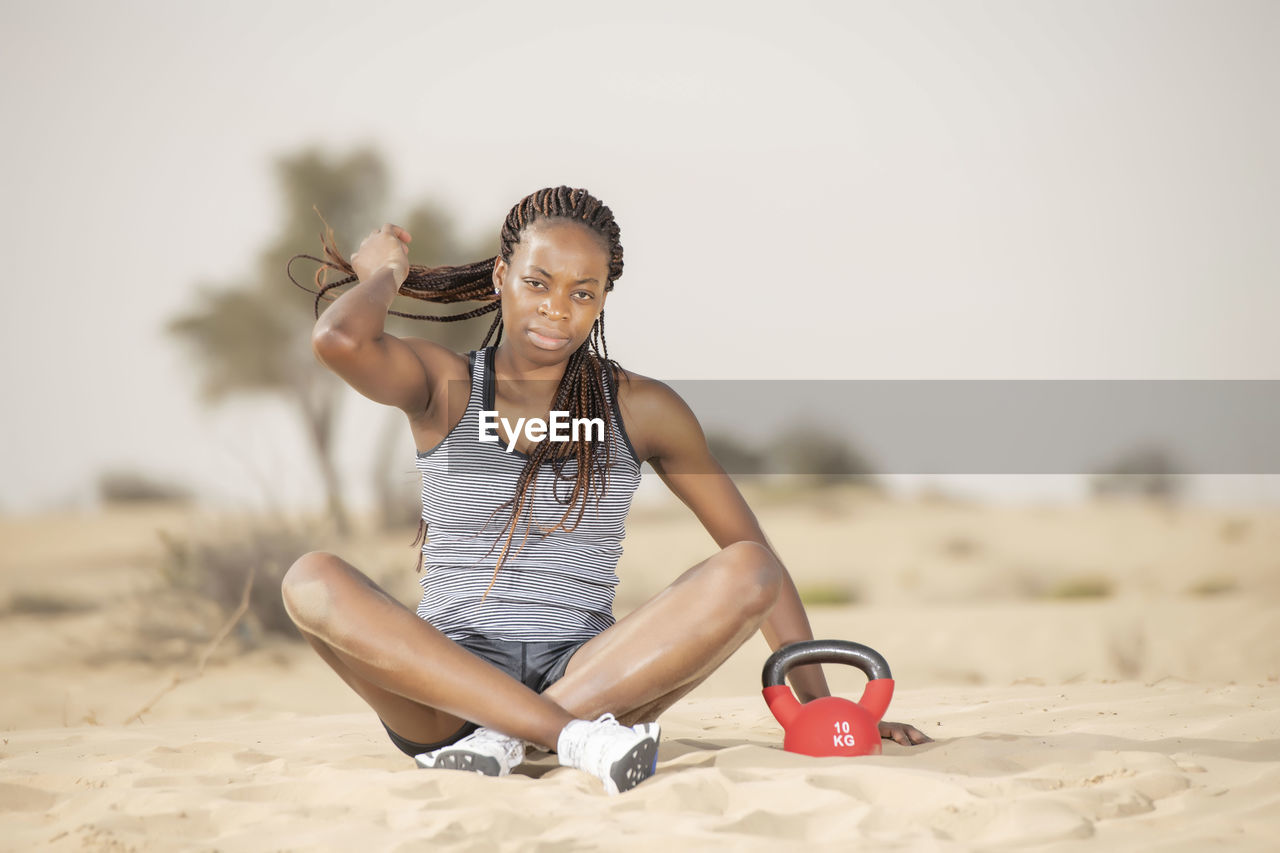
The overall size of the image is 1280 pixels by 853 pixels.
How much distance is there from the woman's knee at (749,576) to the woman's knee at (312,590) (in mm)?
794

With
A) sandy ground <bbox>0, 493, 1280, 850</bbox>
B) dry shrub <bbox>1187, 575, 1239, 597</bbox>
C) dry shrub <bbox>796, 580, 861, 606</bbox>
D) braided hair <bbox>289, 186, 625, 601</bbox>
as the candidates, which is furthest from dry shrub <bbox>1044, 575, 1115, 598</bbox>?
braided hair <bbox>289, 186, 625, 601</bbox>

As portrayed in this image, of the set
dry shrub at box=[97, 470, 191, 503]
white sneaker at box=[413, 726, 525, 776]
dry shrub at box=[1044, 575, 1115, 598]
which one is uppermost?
white sneaker at box=[413, 726, 525, 776]

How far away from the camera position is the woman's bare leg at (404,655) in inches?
92.7

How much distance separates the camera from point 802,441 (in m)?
15.1

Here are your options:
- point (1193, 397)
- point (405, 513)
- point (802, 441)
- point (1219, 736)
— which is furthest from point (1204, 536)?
point (1219, 736)

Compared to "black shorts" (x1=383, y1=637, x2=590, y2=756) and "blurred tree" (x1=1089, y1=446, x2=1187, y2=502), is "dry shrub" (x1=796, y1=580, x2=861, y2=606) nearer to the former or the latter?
"blurred tree" (x1=1089, y1=446, x2=1187, y2=502)

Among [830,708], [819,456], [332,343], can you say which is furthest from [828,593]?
[332,343]

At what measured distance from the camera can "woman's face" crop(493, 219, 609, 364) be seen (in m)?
2.70

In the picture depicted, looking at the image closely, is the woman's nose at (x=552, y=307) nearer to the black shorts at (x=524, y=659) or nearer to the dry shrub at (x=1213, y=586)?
the black shorts at (x=524, y=659)

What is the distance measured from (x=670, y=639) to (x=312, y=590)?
0.74 m

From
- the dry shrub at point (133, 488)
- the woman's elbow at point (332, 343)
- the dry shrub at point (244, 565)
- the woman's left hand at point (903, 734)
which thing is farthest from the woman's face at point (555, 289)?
the dry shrub at point (133, 488)

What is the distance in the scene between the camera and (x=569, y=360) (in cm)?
291

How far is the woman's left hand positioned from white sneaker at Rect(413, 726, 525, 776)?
34.5 inches

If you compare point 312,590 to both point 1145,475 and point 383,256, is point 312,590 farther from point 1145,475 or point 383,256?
point 1145,475
